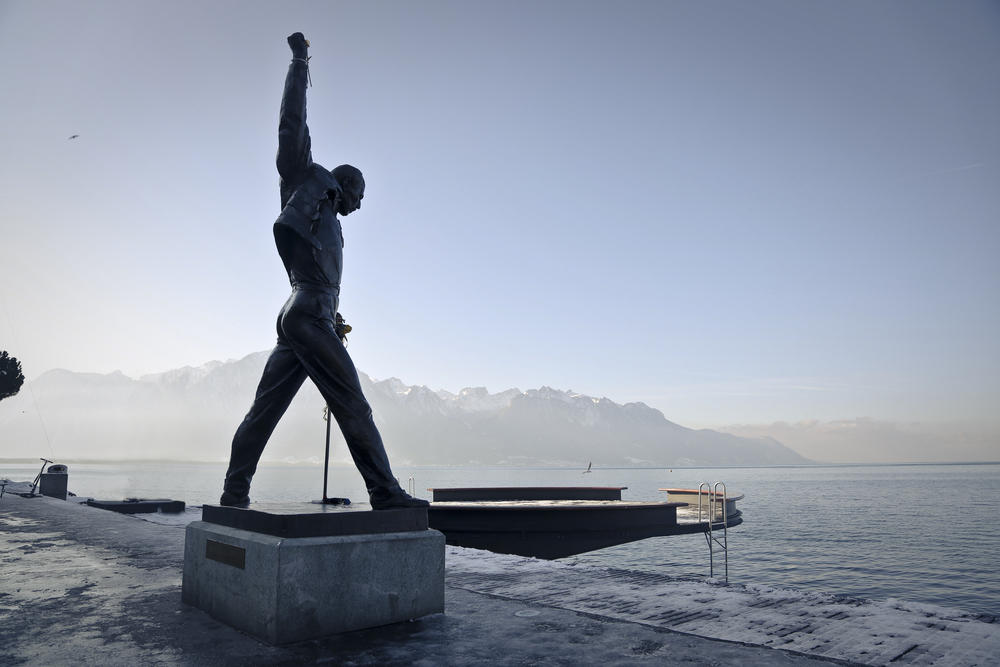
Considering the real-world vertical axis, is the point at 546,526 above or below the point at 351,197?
below

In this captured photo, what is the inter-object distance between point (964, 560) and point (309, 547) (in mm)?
35641

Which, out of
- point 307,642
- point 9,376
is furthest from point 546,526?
point 9,376

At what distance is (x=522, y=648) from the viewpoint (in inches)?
171

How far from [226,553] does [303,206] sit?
10.3 ft

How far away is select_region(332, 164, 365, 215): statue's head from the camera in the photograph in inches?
249

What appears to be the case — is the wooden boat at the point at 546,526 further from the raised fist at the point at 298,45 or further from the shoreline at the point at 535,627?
the raised fist at the point at 298,45

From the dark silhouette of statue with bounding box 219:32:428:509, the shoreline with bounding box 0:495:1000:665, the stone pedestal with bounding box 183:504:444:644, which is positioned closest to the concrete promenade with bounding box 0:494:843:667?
the shoreline with bounding box 0:495:1000:665

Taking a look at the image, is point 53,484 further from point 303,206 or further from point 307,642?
point 307,642

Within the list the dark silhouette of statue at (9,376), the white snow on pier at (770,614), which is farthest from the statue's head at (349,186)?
the dark silhouette of statue at (9,376)

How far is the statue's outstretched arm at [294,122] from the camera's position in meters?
5.88

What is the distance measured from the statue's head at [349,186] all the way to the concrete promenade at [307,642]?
4032 millimetres

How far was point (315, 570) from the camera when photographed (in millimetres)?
4613

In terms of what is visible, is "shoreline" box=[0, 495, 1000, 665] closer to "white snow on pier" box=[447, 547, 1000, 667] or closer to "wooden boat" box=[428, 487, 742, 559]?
"white snow on pier" box=[447, 547, 1000, 667]

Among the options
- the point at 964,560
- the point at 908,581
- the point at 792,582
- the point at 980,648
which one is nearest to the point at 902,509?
the point at 964,560
